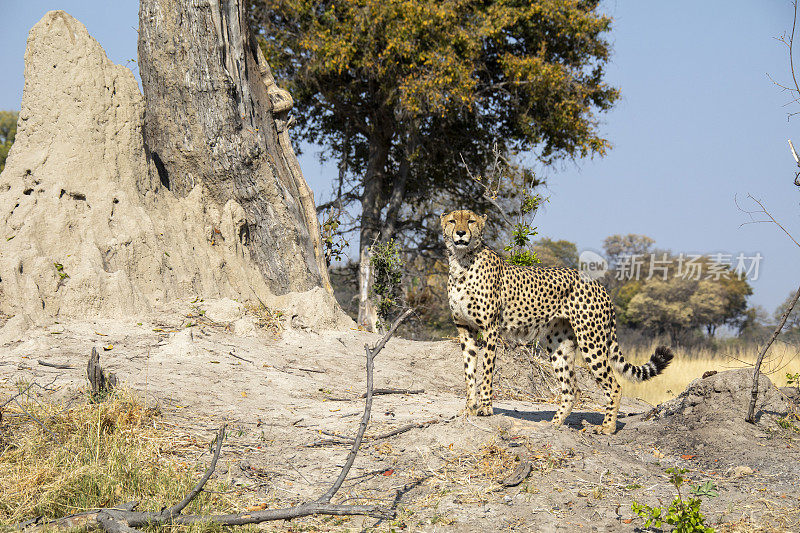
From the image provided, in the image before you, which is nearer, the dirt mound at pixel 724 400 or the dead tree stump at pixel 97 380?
the dead tree stump at pixel 97 380

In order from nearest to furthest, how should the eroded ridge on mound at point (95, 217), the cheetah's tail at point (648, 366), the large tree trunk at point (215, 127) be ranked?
1. the cheetah's tail at point (648, 366)
2. the eroded ridge on mound at point (95, 217)
3. the large tree trunk at point (215, 127)

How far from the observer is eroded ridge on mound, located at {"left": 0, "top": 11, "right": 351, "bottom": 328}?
8.35m

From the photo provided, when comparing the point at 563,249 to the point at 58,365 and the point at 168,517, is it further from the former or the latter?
the point at 168,517

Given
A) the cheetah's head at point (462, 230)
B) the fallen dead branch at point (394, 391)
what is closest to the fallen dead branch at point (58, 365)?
the fallen dead branch at point (394, 391)

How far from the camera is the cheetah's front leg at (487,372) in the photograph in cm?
608

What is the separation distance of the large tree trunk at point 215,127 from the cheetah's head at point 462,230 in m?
4.99

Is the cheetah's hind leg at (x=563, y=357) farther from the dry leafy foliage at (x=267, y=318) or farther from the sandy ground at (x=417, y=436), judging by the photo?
the dry leafy foliage at (x=267, y=318)

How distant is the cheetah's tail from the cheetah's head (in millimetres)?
1769

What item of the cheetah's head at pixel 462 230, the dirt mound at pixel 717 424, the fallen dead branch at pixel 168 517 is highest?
the cheetah's head at pixel 462 230

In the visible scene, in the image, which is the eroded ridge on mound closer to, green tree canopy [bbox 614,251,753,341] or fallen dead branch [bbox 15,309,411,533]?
fallen dead branch [bbox 15,309,411,533]

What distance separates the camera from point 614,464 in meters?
5.27

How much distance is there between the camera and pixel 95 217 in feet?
29.6

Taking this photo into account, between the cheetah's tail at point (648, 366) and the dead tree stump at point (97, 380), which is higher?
the cheetah's tail at point (648, 366)

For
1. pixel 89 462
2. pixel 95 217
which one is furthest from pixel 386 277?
pixel 89 462
